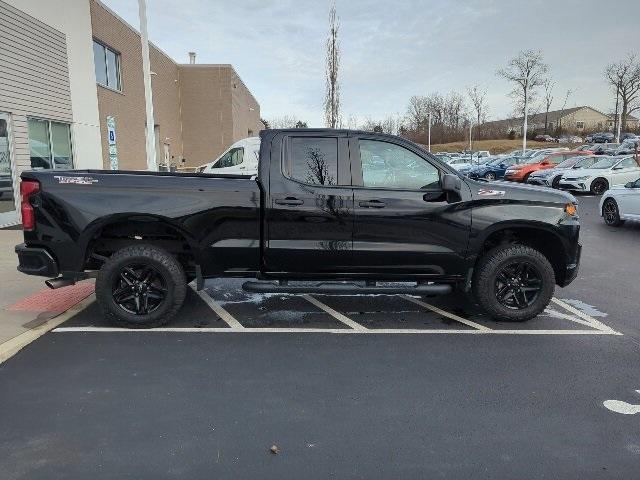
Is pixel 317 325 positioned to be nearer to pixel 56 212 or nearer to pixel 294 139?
pixel 294 139

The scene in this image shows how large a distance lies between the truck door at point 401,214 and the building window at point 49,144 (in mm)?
10389

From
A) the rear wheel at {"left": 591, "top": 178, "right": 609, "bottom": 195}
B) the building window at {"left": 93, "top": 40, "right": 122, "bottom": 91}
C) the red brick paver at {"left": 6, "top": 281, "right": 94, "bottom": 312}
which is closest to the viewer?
the red brick paver at {"left": 6, "top": 281, "right": 94, "bottom": 312}

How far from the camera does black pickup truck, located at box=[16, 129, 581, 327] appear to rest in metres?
4.87

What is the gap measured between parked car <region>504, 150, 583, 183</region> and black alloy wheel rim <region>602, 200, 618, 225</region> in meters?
12.6

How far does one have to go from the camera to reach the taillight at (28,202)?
479 centimetres

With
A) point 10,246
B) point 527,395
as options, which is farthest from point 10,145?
point 527,395

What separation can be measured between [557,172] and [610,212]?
33.2 ft

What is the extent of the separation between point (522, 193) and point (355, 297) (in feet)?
7.85

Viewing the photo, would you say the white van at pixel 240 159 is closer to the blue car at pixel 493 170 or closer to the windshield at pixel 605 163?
the windshield at pixel 605 163

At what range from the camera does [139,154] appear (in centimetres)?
2264

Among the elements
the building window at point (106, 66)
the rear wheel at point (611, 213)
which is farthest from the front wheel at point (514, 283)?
the building window at point (106, 66)

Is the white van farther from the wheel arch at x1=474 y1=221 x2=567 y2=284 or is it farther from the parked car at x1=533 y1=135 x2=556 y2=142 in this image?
the parked car at x1=533 y1=135 x2=556 y2=142

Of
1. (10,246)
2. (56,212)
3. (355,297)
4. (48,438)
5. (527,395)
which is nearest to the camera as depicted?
(48,438)

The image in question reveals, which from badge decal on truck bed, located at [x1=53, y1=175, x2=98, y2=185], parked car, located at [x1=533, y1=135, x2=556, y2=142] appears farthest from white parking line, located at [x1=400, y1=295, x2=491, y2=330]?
parked car, located at [x1=533, y1=135, x2=556, y2=142]
